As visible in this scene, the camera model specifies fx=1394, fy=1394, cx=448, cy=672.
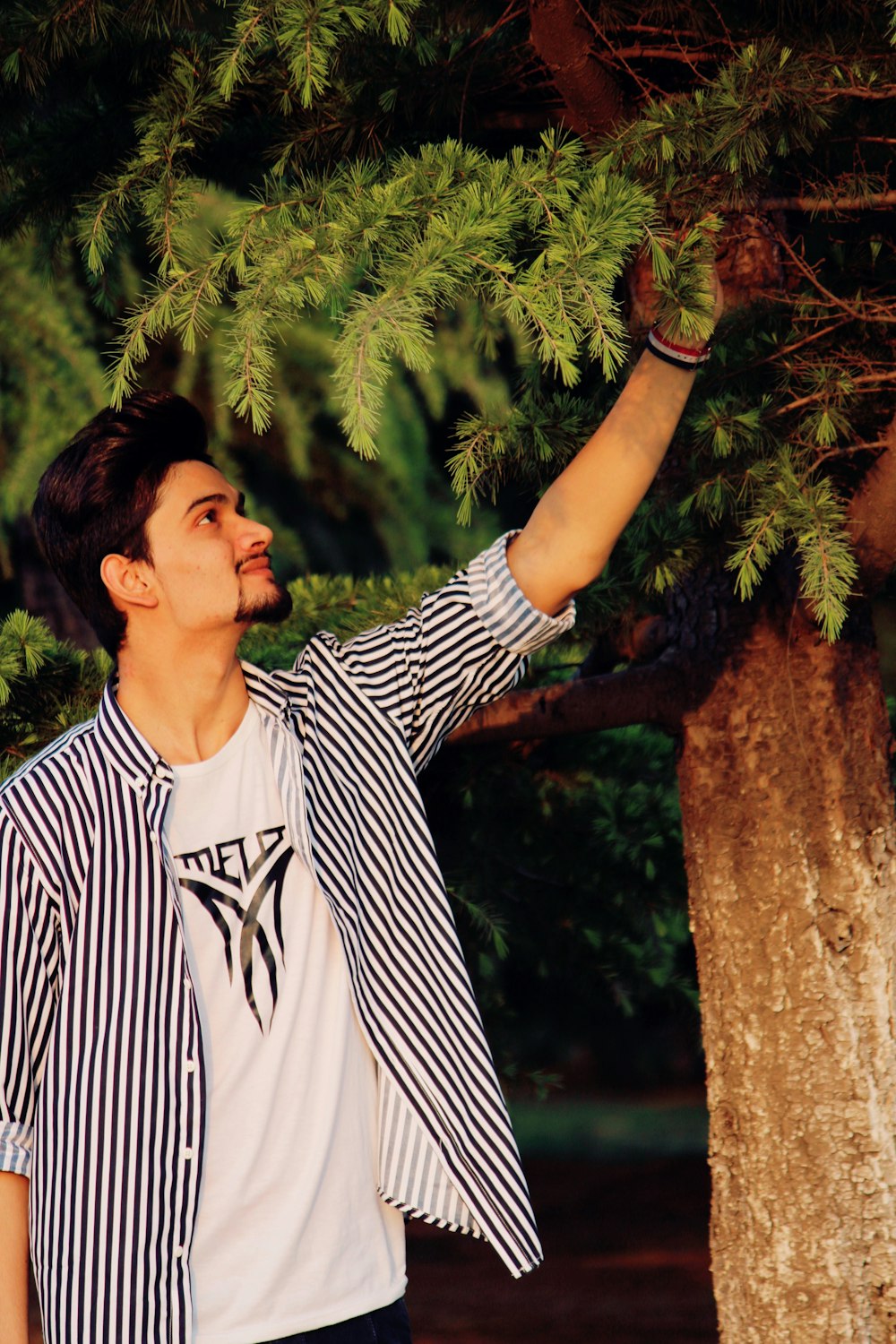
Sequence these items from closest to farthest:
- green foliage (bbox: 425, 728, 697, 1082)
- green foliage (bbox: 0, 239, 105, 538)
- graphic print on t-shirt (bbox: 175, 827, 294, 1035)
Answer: graphic print on t-shirt (bbox: 175, 827, 294, 1035) → green foliage (bbox: 425, 728, 697, 1082) → green foliage (bbox: 0, 239, 105, 538)

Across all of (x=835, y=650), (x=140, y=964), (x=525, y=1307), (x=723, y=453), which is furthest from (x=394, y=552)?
(x=140, y=964)

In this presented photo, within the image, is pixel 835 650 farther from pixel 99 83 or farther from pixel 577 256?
pixel 99 83

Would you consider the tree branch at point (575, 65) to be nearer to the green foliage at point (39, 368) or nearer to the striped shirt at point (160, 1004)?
the striped shirt at point (160, 1004)

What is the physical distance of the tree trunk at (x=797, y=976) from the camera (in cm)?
242

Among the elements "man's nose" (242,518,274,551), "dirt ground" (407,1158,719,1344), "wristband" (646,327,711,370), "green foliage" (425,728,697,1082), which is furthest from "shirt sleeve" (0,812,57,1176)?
"dirt ground" (407,1158,719,1344)

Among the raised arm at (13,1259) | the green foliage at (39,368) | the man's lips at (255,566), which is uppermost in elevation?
the green foliage at (39,368)

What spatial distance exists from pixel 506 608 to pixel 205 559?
449 millimetres

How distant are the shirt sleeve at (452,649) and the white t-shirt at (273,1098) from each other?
227 millimetres

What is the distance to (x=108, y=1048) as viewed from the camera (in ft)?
5.72

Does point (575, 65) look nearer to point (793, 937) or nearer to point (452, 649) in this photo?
point (452, 649)

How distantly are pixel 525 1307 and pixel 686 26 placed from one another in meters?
4.02

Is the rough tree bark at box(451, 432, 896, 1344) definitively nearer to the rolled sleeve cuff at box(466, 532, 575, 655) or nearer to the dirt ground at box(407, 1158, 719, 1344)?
the rolled sleeve cuff at box(466, 532, 575, 655)

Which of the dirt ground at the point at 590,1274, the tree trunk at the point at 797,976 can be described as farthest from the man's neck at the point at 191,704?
the dirt ground at the point at 590,1274

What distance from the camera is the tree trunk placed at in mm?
2418
